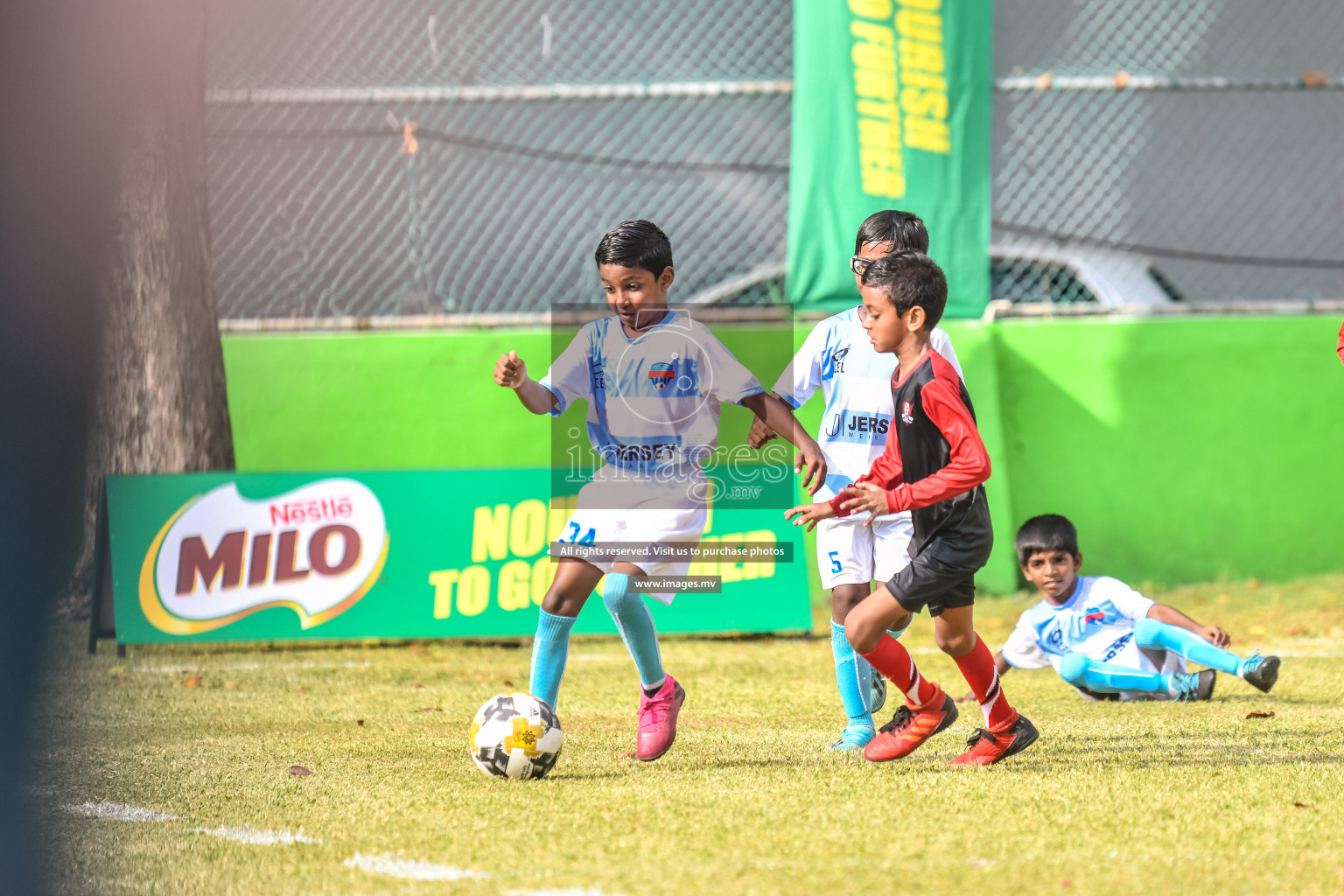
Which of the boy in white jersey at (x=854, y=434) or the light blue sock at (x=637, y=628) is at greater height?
the boy in white jersey at (x=854, y=434)

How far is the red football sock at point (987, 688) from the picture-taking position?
3967mm

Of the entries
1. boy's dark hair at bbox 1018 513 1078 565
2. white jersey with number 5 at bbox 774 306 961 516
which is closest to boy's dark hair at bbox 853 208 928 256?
white jersey with number 5 at bbox 774 306 961 516

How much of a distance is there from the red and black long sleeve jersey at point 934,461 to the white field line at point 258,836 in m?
1.62

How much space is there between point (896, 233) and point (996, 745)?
1.71 metres

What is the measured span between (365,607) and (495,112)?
15.4ft

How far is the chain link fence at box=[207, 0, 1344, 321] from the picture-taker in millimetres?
9617

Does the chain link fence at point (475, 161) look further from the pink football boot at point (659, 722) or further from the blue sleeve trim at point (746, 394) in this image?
the pink football boot at point (659, 722)

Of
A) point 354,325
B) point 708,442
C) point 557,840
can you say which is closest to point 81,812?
point 557,840

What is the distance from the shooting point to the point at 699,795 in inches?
138

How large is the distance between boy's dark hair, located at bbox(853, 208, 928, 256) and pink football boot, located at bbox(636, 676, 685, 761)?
1639mm

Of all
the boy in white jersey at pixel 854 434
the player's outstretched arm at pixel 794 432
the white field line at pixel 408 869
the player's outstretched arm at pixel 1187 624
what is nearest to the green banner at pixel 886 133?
the player's outstretched arm at pixel 1187 624

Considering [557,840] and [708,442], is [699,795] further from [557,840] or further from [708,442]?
[708,442]

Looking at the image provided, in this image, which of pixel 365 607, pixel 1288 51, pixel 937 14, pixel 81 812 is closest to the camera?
pixel 81 812

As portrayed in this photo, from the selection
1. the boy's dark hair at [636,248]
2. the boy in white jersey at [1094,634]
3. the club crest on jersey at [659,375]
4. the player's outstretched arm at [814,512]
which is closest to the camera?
the player's outstretched arm at [814,512]
